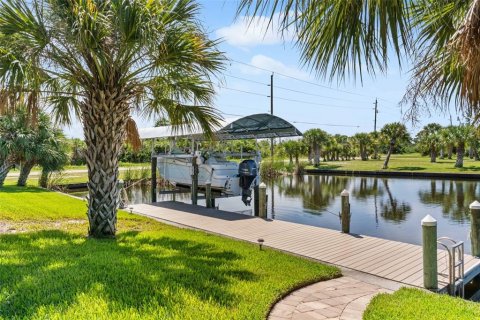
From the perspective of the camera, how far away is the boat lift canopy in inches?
531

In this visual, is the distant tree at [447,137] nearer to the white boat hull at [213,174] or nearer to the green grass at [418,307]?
the white boat hull at [213,174]

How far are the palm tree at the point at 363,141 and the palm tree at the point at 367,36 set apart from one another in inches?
2148

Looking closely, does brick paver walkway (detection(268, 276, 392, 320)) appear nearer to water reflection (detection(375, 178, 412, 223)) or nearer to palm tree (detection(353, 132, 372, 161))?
water reflection (detection(375, 178, 412, 223))

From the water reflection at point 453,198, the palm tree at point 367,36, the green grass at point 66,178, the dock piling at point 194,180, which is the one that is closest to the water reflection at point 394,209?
the water reflection at point 453,198

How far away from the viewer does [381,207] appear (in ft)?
59.1

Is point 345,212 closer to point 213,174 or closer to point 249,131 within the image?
point 213,174

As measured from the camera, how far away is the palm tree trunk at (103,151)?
7234mm

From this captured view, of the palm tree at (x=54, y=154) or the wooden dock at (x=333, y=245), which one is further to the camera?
the palm tree at (x=54, y=154)

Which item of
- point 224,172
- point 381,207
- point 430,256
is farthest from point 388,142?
point 430,256

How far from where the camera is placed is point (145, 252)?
20.3 feet

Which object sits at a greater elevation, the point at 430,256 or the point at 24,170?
the point at 24,170

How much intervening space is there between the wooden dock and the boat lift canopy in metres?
3.44

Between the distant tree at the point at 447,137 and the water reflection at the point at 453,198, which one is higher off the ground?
the distant tree at the point at 447,137

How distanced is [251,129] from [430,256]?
32.5ft
